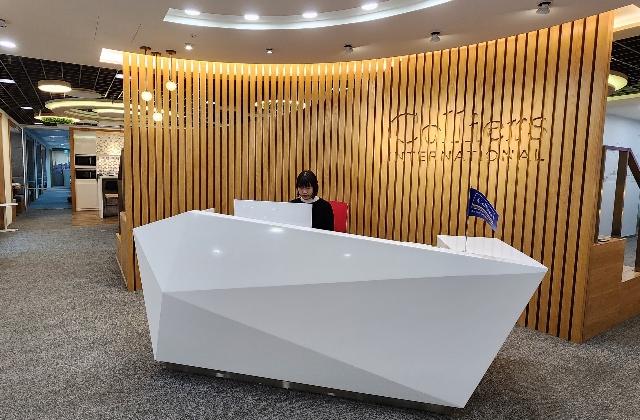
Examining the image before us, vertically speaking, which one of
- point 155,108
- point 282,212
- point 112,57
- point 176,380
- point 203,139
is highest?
point 112,57

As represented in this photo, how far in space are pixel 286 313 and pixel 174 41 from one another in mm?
3755

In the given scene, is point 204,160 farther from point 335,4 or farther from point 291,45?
point 335,4

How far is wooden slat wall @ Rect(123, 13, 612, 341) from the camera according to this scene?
4.31 metres

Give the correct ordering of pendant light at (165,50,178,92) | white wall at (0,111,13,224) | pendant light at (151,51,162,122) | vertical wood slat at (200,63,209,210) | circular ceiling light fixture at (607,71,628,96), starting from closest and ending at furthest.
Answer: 1. pendant light at (165,50,178,92)
2. pendant light at (151,51,162,122)
3. vertical wood slat at (200,63,209,210)
4. circular ceiling light fixture at (607,71,628,96)
5. white wall at (0,111,13,224)

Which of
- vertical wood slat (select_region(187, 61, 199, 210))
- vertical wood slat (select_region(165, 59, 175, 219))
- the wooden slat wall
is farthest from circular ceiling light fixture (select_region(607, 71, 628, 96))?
vertical wood slat (select_region(165, 59, 175, 219))

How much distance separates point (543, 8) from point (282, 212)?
2.84 m

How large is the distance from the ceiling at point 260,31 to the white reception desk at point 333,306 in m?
2.21

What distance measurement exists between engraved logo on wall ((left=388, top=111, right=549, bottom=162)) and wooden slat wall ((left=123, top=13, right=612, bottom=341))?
1cm

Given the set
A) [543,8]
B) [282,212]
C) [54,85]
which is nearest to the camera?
[282,212]

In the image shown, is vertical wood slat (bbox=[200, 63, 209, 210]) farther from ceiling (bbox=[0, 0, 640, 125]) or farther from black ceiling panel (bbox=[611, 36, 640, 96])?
black ceiling panel (bbox=[611, 36, 640, 96])

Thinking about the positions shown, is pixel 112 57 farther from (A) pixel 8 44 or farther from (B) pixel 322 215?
(B) pixel 322 215

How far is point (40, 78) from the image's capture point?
29.0 feet

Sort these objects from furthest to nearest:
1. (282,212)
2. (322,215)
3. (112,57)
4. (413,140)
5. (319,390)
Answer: (112,57), (413,140), (322,215), (282,212), (319,390)

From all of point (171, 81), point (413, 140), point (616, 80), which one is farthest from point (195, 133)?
point (616, 80)
